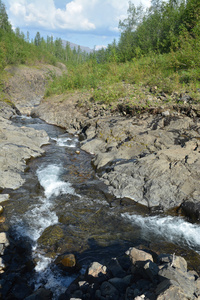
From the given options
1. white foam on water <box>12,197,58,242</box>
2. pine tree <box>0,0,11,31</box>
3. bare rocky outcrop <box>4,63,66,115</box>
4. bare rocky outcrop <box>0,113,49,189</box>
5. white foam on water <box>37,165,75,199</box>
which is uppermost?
pine tree <box>0,0,11,31</box>

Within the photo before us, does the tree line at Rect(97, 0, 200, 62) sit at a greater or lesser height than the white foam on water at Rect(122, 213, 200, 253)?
greater

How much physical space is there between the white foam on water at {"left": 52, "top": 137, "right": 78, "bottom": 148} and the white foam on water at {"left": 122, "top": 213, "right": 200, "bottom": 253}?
8034mm

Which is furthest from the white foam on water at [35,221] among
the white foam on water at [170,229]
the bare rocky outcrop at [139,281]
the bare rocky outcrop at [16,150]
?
the white foam on water at [170,229]

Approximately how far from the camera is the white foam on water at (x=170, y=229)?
5938 mm

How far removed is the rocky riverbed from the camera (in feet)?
11.7

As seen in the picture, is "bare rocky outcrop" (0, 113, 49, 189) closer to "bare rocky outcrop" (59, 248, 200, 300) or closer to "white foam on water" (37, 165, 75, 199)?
"white foam on water" (37, 165, 75, 199)

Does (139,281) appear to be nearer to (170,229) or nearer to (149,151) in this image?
(170,229)

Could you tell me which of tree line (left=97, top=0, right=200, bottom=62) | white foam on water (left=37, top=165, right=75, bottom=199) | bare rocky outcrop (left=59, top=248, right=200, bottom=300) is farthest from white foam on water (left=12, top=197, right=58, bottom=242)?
tree line (left=97, top=0, right=200, bottom=62)

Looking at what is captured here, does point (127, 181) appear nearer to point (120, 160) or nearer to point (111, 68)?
point (120, 160)

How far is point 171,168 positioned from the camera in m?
8.12

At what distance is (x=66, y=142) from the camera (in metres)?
14.4

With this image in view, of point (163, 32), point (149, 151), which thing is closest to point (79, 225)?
point (149, 151)

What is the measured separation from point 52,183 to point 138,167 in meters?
4.00

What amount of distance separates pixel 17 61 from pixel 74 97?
2709 centimetres
